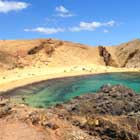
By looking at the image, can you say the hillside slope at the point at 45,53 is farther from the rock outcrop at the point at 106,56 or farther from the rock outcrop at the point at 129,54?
the rock outcrop at the point at 129,54

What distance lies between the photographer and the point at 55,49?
81625mm

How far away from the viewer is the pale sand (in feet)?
179

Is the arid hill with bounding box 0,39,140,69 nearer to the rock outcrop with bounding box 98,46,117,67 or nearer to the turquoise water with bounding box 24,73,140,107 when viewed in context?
the rock outcrop with bounding box 98,46,117,67

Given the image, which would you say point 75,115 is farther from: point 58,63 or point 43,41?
point 43,41

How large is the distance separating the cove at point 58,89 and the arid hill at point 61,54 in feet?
50.9

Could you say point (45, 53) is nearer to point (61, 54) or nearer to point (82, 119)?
point (61, 54)

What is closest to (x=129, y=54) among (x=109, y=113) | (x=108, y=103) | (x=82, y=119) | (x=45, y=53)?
(x=45, y=53)

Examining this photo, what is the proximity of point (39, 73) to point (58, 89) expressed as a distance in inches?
692

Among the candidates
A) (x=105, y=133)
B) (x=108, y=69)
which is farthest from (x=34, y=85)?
(x=105, y=133)

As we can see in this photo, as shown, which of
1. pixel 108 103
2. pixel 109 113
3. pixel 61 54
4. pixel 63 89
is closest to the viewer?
pixel 109 113

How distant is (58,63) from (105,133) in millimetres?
59375

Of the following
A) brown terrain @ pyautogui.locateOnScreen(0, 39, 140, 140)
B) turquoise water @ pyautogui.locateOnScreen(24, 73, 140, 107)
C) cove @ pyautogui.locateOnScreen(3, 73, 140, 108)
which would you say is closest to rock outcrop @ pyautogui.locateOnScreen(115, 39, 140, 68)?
turquoise water @ pyautogui.locateOnScreen(24, 73, 140, 107)

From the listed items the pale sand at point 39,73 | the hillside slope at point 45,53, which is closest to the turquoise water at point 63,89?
the pale sand at point 39,73

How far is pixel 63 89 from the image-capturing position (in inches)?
1913
